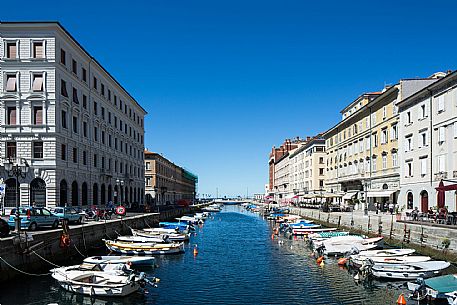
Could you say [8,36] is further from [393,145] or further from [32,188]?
[393,145]

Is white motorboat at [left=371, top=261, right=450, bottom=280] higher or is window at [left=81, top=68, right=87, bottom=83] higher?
window at [left=81, top=68, right=87, bottom=83]

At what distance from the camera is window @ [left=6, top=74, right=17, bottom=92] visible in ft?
157

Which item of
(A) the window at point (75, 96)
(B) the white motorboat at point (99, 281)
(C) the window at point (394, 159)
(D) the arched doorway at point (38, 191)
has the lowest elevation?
(B) the white motorboat at point (99, 281)

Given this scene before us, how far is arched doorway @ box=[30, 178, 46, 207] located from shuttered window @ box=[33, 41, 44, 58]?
44.6 feet

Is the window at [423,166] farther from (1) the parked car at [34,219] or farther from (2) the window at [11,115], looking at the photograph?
(2) the window at [11,115]

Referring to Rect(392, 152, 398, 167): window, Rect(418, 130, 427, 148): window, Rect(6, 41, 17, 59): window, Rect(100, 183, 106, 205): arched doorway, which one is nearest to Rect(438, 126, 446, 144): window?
Rect(418, 130, 427, 148): window

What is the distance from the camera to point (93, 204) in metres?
60.3

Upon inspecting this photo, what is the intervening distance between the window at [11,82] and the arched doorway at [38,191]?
1017cm

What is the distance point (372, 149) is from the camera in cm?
6200

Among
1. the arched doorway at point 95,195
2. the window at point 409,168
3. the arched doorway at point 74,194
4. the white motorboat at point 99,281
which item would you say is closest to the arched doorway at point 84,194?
the arched doorway at point 74,194

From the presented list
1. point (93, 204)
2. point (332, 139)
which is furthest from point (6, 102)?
point (332, 139)

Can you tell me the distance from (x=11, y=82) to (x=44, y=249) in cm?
2807

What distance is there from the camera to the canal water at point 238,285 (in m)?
21.0

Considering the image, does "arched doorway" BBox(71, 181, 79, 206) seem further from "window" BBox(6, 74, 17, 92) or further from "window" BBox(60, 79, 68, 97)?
"window" BBox(6, 74, 17, 92)
